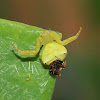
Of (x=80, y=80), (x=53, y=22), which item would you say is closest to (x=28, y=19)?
(x=53, y=22)

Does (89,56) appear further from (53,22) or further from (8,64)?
(8,64)

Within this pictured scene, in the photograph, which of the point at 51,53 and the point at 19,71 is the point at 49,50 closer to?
the point at 51,53

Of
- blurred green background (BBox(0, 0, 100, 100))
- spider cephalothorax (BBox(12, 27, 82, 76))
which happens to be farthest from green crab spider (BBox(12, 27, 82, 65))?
blurred green background (BBox(0, 0, 100, 100))

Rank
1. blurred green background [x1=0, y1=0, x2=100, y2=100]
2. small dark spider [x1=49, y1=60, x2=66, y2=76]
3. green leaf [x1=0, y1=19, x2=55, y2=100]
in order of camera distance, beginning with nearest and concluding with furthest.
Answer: green leaf [x1=0, y1=19, x2=55, y2=100] < small dark spider [x1=49, y1=60, x2=66, y2=76] < blurred green background [x1=0, y1=0, x2=100, y2=100]

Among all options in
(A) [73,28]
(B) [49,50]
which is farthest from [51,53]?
(A) [73,28]

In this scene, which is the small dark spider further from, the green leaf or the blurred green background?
the blurred green background

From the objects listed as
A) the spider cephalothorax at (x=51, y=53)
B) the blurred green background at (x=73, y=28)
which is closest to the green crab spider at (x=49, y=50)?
the spider cephalothorax at (x=51, y=53)

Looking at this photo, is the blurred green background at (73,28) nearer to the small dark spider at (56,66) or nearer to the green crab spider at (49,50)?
the green crab spider at (49,50)
